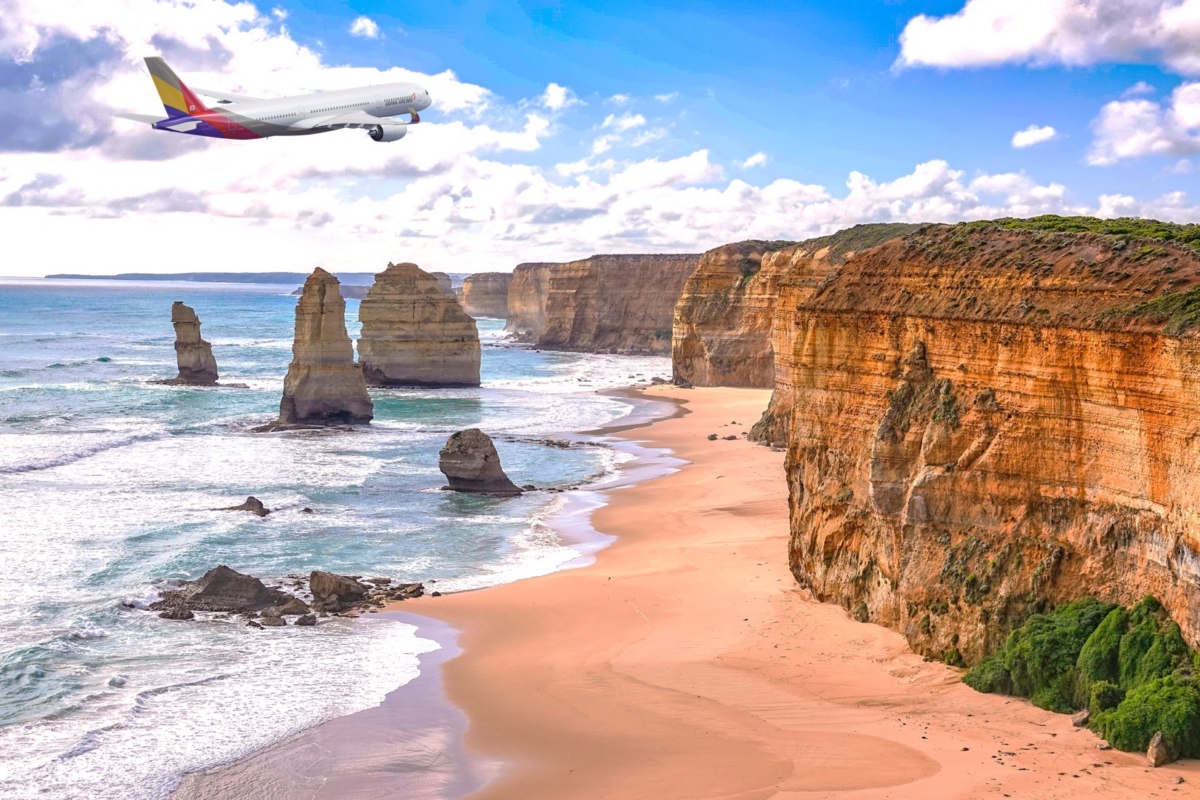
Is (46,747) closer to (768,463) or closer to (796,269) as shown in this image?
(768,463)

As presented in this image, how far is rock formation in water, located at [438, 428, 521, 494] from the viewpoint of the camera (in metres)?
39.9

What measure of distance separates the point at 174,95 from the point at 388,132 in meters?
5.72

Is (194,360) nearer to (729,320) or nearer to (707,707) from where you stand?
(729,320)

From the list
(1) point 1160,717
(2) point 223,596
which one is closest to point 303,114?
(2) point 223,596

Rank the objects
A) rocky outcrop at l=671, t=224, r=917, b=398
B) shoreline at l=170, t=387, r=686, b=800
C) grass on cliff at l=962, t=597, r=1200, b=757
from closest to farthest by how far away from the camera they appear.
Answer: grass on cliff at l=962, t=597, r=1200, b=757
shoreline at l=170, t=387, r=686, b=800
rocky outcrop at l=671, t=224, r=917, b=398

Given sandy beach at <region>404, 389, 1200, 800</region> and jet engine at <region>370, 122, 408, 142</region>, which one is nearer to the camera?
sandy beach at <region>404, 389, 1200, 800</region>

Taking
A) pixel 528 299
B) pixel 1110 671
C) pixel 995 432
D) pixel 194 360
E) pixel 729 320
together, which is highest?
pixel 528 299

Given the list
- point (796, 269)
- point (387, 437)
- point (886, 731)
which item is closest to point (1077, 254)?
point (886, 731)

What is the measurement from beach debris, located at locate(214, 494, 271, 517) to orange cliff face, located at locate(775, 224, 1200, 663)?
747 inches

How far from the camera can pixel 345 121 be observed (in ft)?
74.8

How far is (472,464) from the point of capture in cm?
3991

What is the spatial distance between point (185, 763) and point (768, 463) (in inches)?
1196

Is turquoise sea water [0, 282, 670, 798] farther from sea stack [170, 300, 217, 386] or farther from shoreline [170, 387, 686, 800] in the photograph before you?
sea stack [170, 300, 217, 386]

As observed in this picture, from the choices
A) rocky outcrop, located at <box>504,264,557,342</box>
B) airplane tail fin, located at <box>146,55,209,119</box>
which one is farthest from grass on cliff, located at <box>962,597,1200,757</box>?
rocky outcrop, located at <box>504,264,557,342</box>
